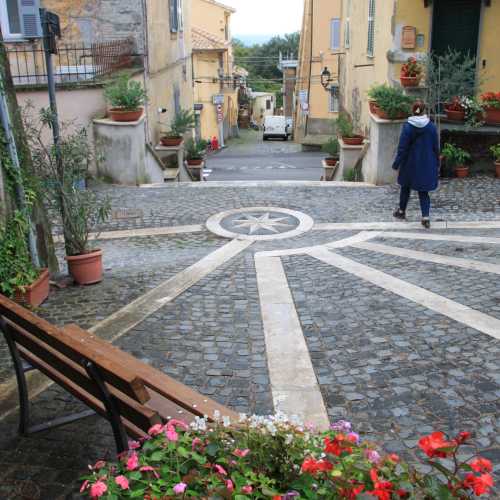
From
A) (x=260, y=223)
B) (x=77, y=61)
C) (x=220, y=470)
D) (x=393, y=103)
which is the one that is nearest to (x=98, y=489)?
(x=220, y=470)

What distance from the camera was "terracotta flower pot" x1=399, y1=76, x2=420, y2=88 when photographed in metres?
12.3

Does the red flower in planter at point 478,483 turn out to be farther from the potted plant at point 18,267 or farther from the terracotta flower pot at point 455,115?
the terracotta flower pot at point 455,115

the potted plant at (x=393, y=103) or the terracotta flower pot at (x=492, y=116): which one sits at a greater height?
the potted plant at (x=393, y=103)

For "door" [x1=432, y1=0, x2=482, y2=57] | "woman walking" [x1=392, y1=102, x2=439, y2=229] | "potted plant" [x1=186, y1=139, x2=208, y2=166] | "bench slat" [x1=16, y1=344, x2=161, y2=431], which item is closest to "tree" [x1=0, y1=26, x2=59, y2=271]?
"bench slat" [x1=16, y1=344, x2=161, y2=431]

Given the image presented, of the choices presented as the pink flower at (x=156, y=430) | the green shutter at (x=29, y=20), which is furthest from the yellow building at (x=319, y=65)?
the pink flower at (x=156, y=430)

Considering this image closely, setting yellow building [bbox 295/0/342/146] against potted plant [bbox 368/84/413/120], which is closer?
potted plant [bbox 368/84/413/120]

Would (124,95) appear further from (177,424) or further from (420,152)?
(177,424)

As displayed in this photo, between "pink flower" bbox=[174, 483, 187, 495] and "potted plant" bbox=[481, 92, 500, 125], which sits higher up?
"potted plant" bbox=[481, 92, 500, 125]

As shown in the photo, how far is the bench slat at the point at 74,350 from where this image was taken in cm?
254

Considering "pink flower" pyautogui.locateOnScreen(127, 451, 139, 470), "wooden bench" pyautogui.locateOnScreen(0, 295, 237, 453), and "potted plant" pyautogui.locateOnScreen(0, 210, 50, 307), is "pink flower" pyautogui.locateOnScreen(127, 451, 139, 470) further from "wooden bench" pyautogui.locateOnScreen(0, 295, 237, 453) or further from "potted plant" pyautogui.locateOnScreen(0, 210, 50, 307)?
"potted plant" pyautogui.locateOnScreen(0, 210, 50, 307)

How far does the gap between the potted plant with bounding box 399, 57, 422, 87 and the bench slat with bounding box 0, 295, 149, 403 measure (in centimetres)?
1050

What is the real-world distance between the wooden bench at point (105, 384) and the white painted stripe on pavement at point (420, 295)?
2915mm

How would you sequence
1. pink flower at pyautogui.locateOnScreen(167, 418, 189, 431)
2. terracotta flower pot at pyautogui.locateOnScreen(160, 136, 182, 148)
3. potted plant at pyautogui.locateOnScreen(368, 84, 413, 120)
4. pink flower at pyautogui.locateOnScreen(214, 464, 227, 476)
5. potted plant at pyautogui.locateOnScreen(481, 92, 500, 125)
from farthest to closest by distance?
terracotta flower pot at pyautogui.locateOnScreen(160, 136, 182, 148)
potted plant at pyautogui.locateOnScreen(481, 92, 500, 125)
potted plant at pyautogui.locateOnScreen(368, 84, 413, 120)
pink flower at pyautogui.locateOnScreen(167, 418, 189, 431)
pink flower at pyautogui.locateOnScreen(214, 464, 227, 476)

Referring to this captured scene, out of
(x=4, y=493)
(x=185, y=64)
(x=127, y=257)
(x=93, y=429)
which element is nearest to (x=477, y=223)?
(x=127, y=257)
